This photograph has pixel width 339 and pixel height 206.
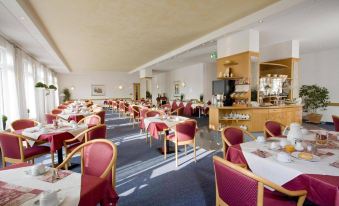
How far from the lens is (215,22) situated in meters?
5.29

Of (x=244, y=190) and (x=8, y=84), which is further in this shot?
(x=8, y=84)

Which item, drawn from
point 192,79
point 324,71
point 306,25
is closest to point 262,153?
point 306,25

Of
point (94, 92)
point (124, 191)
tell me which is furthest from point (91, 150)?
point (94, 92)

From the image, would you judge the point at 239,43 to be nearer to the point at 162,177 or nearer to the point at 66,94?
the point at 162,177

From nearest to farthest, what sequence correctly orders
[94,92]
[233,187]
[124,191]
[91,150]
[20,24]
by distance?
[233,187]
[91,150]
[124,191]
[20,24]
[94,92]

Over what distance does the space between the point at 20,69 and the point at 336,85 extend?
1216 centimetres

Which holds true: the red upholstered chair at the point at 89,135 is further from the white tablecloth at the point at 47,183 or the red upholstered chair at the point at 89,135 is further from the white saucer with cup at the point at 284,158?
the white saucer with cup at the point at 284,158

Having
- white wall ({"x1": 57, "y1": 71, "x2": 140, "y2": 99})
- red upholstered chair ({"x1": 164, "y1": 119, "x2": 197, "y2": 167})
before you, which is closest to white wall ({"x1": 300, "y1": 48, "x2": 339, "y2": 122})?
red upholstered chair ({"x1": 164, "y1": 119, "x2": 197, "y2": 167})

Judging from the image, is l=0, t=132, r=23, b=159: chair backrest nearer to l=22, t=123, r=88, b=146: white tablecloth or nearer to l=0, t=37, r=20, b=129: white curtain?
l=22, t=123, r=88, b=146: white tablecloth

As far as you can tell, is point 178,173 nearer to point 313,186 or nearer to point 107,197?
point 107,197

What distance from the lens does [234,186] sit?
4.79 feet

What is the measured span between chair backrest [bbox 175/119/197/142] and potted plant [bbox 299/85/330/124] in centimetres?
748

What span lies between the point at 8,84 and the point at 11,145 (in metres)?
3.46

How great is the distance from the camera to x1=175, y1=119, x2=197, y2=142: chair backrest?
3.62 meters
